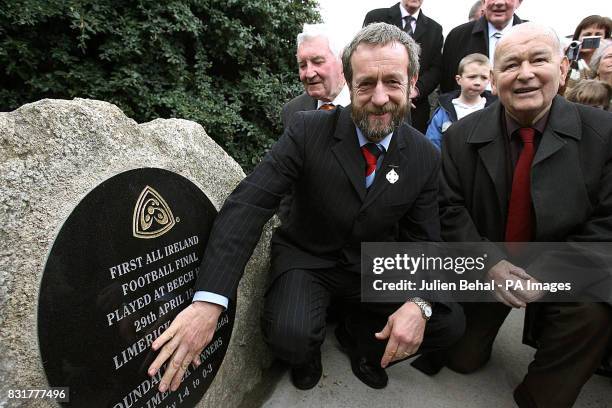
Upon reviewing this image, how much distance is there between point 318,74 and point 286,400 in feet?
7.07

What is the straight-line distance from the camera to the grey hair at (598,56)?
125 inches

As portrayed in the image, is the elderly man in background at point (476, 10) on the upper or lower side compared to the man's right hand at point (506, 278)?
upper

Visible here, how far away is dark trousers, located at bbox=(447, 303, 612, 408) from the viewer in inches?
71.4

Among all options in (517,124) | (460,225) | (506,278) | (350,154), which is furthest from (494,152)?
(350,154)

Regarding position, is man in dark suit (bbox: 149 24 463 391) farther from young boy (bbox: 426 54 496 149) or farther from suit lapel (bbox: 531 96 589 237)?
young boy (bbox: 426 54 496 149)

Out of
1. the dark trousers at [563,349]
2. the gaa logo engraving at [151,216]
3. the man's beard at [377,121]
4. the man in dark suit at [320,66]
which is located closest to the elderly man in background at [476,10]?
the man in dark suit at [320,66]

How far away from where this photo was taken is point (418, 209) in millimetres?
2006

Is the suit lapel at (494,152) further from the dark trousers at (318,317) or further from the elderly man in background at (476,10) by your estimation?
the elderly man in background at (476,10)

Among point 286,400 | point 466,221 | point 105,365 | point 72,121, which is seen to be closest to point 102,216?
point 72,121

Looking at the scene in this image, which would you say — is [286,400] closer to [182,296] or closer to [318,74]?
[182,296]

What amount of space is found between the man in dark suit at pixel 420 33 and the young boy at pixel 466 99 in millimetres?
494

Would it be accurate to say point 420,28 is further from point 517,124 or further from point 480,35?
point 517,124

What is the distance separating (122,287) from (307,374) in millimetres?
1159

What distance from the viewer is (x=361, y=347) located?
2191 mm
